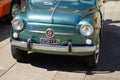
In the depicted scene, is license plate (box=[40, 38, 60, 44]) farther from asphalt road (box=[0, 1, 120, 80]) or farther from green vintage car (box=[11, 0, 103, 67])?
asphalt road (box=[0, 1, 120, 80])

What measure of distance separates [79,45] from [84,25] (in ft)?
1.26

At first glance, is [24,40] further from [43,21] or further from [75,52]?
[75,52]

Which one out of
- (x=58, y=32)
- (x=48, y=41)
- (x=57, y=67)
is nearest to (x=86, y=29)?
(x=58, y=32)

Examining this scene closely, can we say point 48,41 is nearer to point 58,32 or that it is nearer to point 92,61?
point 58,32

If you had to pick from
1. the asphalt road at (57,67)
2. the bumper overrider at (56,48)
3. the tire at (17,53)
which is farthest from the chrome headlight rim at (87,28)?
the tire at (17,53)

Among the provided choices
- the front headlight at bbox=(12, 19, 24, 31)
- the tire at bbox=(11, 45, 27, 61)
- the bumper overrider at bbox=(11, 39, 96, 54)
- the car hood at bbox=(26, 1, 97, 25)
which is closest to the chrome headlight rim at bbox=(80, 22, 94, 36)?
the car hood at bbox=(26, 1, 97, 25)

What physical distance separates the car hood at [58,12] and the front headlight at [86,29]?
0.16 meters

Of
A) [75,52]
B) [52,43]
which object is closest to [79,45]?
[75,52]

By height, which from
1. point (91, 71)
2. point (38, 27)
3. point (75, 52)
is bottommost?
point (91, 71)

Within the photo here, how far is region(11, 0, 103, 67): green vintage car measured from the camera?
19.1ft

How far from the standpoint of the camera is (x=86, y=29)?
5836 mm

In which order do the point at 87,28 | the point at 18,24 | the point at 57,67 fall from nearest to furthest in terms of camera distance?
the point at 87,28
the point at 18,24
the point at 57,67

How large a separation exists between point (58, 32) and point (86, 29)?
20.5 inches

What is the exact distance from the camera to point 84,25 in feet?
19.0
